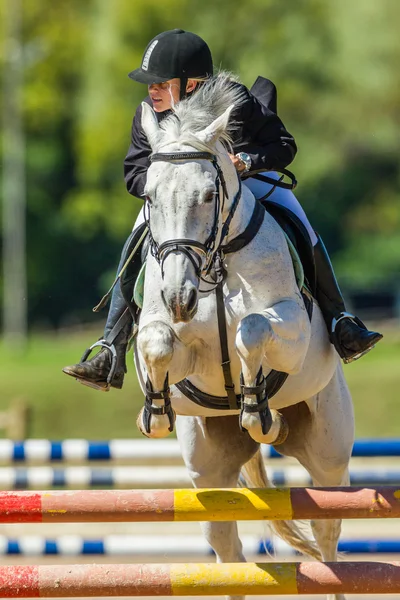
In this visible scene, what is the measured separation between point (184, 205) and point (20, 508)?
141 centimetres

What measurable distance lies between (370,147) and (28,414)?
27379 millimetres

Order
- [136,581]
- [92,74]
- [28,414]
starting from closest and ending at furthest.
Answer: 1. [136,581]
2. [28,414]
3. [92,74]

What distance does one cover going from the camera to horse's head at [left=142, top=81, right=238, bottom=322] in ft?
13.7

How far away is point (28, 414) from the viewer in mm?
10445

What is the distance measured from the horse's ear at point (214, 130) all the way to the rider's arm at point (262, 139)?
1.81 ft

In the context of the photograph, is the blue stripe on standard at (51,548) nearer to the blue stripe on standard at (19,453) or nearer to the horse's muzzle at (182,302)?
the blue stripe on standard at (19,453)

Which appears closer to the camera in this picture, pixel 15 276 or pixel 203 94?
pixel 203 94

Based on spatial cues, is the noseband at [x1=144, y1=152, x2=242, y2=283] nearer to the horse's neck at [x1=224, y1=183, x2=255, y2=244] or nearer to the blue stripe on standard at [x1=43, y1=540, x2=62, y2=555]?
the horse's neck at [x1=224, y1=183, x2=255, y2=244]

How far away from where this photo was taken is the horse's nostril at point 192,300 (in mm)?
4145

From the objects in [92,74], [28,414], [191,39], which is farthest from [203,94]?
[92,74]

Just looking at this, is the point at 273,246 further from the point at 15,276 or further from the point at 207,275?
the point at 15,276

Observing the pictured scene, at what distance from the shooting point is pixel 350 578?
449cm

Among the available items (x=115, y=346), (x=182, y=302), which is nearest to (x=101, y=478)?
(x=115, y=346)

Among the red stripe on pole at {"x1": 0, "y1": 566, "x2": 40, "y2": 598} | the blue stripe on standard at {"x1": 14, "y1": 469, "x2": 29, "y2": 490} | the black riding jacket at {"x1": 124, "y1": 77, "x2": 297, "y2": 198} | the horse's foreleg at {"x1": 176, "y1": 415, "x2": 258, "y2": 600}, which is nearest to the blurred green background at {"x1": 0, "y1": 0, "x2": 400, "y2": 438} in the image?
the blue stripe on standard at {"x1": 14, "y1": 469, "x2": 29, "y2": 490}
